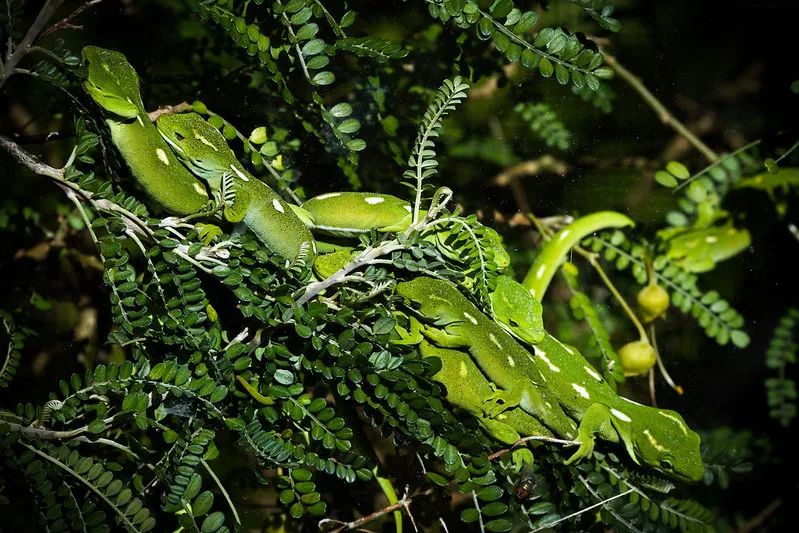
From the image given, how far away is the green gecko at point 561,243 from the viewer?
1215 mm

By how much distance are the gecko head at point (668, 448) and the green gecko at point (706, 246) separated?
0.50 metres

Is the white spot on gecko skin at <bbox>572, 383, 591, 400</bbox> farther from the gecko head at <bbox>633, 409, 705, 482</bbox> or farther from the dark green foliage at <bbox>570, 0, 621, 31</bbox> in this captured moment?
the dark green foliage at <bbox>570, 0, 621, 31</bbox>

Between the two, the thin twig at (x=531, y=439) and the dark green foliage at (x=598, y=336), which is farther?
the dark green foliage at (x=598, y=336)

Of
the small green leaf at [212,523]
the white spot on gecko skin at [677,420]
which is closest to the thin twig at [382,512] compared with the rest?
the small green leaf at [212,523]

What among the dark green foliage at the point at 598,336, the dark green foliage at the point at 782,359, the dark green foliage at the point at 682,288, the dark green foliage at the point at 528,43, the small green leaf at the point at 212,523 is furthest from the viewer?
the dark green foliage at the point at 782,359

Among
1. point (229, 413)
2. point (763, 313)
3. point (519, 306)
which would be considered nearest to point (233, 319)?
point (229, 413)

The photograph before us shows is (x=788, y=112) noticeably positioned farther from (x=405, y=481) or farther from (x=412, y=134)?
(x=405, y=481)

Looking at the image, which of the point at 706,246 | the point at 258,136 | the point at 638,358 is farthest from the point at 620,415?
the point at 258,136

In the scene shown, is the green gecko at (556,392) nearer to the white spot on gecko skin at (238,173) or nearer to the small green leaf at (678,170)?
the white spot on gecko skin at (238,173)

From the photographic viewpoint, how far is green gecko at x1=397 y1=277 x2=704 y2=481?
3.14 ft

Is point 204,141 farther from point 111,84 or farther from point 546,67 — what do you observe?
point 546,67

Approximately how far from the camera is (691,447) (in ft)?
3.38

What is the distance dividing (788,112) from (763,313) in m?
0.47

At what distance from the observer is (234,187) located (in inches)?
35.7
